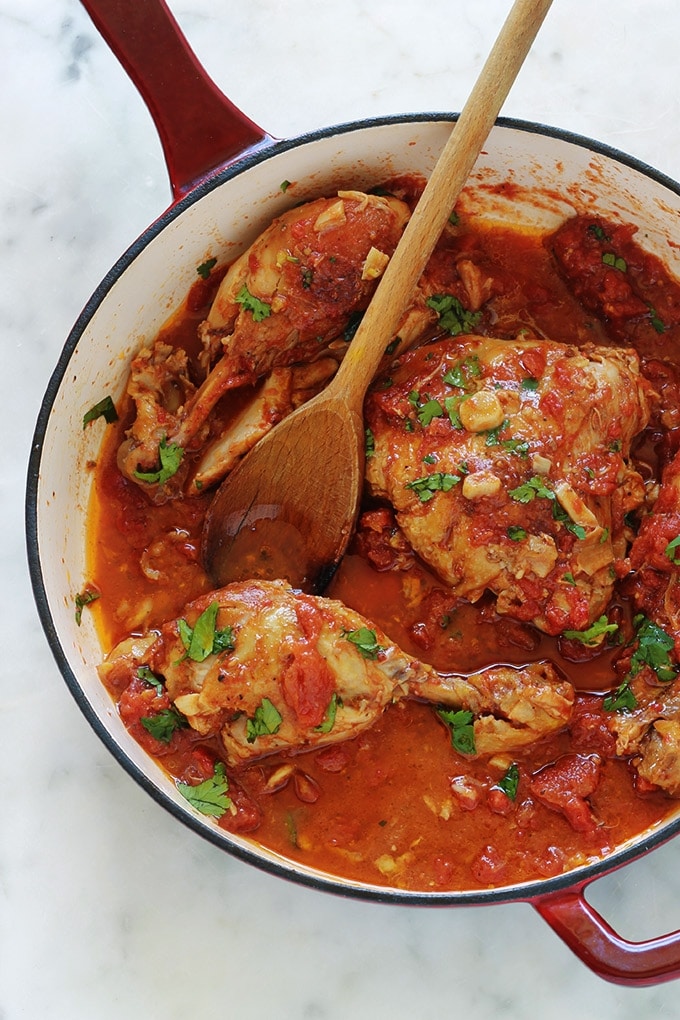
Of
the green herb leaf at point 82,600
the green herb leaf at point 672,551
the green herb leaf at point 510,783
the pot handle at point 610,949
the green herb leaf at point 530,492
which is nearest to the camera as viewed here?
the pot handle at point 610,949

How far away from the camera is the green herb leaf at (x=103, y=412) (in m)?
3.75

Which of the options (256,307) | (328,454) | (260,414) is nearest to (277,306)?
(256,307)

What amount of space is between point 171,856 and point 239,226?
2187mm

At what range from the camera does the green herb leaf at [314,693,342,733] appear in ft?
10.9

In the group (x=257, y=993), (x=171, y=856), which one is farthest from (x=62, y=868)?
(x=257, y=993)

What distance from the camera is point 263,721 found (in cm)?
331

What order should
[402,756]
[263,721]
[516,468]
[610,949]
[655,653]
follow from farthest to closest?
[402,756], [655,653], [516,468], [263,721], [610,949]

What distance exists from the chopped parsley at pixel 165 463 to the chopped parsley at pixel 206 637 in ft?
1.72

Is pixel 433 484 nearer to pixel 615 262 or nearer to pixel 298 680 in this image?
pixel 298 680

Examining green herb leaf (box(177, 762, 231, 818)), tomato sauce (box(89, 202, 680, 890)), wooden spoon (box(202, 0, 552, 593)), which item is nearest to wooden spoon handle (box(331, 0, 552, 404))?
wooden spoon (box(202, 0, 552, 593))

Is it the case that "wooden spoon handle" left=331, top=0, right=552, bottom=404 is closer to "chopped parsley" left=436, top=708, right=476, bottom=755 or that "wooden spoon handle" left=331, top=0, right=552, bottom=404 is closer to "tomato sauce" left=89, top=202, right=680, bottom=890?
"tomato sauce" left=89, top=202, right=680, bottom=890

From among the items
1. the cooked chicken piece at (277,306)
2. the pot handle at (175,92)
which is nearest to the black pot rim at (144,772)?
the pot handle at (175,92)

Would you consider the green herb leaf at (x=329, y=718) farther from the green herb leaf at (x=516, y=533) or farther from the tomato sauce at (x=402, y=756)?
the green herb leaf at (x=516, y=533)

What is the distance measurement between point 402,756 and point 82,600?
A: 122 centimetres
